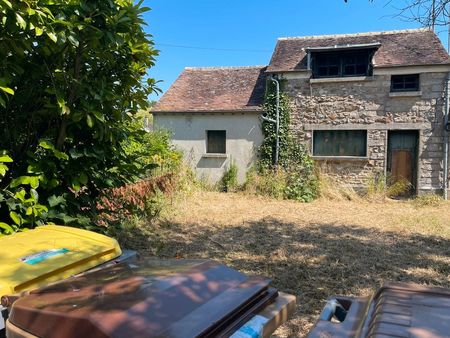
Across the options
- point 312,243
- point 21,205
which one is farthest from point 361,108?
point 21,205

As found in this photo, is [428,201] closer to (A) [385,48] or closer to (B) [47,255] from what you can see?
(A) [385,48]

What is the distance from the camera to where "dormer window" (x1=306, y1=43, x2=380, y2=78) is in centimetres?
1343

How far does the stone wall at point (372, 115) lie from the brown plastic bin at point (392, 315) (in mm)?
12292

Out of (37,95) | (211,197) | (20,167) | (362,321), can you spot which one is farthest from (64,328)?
(211,197)

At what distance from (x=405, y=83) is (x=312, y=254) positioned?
9474mm

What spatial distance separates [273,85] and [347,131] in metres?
3.22

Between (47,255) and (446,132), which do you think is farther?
(446,132)

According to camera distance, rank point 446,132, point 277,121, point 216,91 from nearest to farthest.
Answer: point 446,132 < point 277,121 < point 216,91

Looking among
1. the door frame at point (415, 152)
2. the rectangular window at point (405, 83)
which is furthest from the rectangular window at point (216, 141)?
the rectangular window at point (405, 83)

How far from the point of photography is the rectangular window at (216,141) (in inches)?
602

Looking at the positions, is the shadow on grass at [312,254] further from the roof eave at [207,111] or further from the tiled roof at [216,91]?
the tiled roof at [216,91]

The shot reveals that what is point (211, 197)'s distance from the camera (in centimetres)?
1287

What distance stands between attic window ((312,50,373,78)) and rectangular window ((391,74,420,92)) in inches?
34.6

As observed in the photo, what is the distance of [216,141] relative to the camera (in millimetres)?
15406
